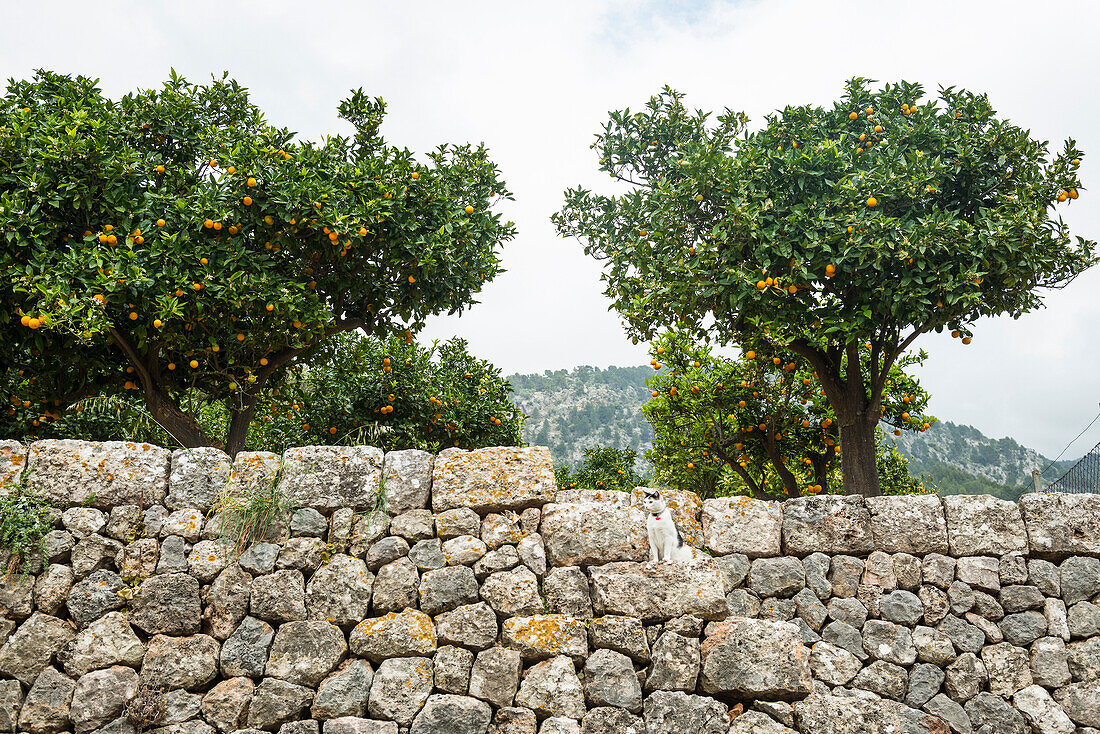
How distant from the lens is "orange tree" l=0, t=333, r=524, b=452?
7.58m

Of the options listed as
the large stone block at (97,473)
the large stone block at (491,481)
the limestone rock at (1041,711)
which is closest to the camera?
the large stone block at (97,473)

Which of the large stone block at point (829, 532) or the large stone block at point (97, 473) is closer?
the large stone block at point (97, 473)

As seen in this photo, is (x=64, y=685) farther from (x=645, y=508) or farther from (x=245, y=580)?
(x=645, y=508)

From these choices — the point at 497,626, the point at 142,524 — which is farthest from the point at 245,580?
the point at 497,626

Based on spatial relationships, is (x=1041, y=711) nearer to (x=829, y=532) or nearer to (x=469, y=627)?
(x=829, y=532)

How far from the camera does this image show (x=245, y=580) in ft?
12.8

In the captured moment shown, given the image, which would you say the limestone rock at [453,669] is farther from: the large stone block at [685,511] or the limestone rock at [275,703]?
the large stone block at [685,511]

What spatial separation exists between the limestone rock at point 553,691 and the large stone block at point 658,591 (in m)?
0.37

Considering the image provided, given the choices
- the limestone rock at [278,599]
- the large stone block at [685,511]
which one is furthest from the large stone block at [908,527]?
the limestone rock at [278,599]

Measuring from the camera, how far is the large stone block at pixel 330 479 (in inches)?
160

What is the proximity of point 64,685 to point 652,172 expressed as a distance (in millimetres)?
6684

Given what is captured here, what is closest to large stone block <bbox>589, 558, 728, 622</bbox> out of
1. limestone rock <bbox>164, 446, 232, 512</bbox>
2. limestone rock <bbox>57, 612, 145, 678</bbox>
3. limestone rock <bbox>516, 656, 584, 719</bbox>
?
limestone rock <bbox>516, 656, 584, 719</bbox>

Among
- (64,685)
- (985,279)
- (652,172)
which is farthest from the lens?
(652,172)

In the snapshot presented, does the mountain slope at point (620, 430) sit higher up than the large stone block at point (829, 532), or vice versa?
the mountain slope at point (620, 430)
